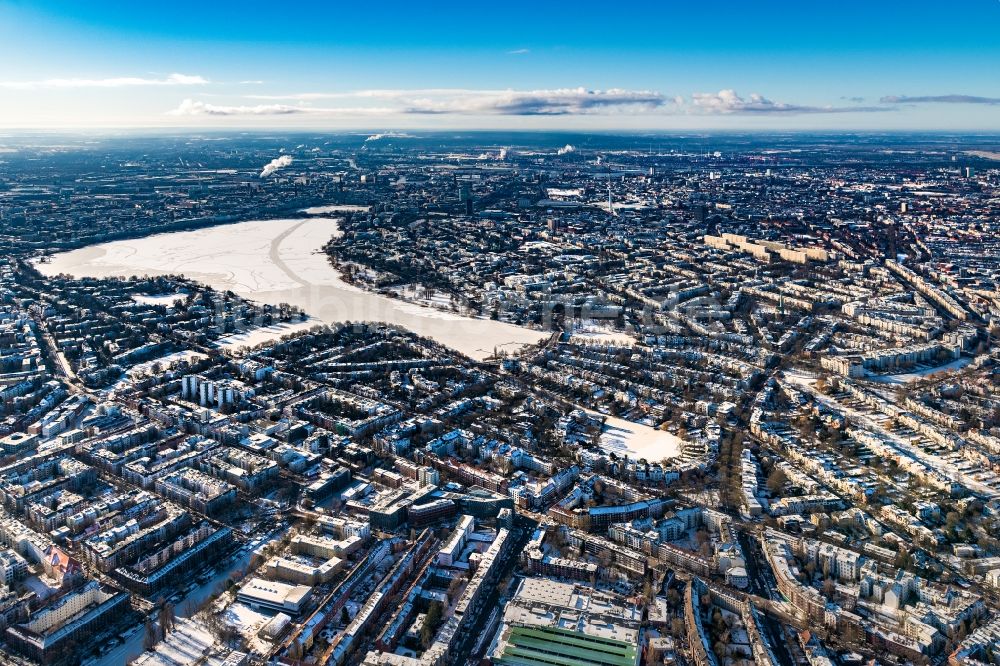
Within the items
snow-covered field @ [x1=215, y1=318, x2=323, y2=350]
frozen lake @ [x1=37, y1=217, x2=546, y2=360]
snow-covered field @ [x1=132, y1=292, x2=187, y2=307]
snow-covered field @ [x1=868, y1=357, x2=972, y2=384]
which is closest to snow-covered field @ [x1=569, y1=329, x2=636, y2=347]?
frozen lake @ [x1=37, y1=217, x2=546, y2=360]

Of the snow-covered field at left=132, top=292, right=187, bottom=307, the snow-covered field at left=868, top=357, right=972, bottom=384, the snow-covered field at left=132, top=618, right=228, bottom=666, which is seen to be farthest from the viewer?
the snow-covered field at left=132, top=292, right=187, bottom=307

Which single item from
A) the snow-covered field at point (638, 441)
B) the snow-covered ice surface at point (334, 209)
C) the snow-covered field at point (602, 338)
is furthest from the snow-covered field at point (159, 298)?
the snow-covered ice surface at point (334, 209)

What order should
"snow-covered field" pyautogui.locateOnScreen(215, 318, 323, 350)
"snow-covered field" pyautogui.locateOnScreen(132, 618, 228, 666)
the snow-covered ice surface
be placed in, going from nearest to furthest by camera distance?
"snow-covered field" pyautogui.locateOnScreen(132, 618, 228, 666) → "snow-covered field" pyautogui.locateOnScreen(215, 318, 323, 350) → the snow-covered ice surface

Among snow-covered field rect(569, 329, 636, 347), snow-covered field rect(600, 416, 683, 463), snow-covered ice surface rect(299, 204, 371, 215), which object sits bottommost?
snow-covered field rect(600, 416, 683, 463)

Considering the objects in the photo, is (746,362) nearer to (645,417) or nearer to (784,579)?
(645,417)

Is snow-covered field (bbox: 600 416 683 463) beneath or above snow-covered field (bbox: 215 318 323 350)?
beneath

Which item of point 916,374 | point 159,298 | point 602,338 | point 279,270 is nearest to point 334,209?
point 279,270

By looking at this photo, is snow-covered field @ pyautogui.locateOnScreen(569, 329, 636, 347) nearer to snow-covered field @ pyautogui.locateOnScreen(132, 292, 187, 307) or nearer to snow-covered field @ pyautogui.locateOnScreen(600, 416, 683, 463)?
snow-covered field @ pyautogui.locateOnScreen(600, 416, 683, 463)
